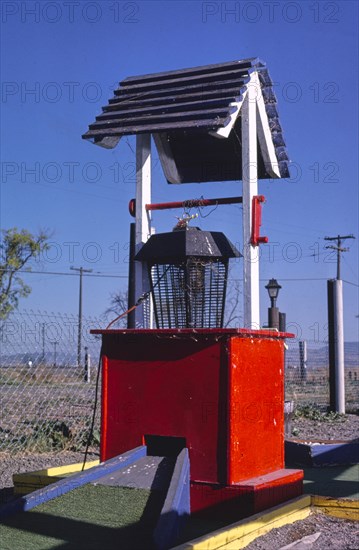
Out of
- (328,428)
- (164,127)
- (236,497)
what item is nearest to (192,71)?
(164,127)

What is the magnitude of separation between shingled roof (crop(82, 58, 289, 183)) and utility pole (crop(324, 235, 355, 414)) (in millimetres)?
6755

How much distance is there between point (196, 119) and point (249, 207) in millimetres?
917

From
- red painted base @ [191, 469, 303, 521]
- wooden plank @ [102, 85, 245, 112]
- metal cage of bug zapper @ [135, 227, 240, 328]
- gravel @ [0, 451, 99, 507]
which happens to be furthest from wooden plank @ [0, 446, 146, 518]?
wooden plank @ [102, 85, 245, 112]

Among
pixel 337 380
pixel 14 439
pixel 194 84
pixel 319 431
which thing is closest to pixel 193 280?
pixel 194 84

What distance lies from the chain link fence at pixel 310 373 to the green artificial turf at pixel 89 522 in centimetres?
1061

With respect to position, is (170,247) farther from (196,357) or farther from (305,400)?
(305,400)

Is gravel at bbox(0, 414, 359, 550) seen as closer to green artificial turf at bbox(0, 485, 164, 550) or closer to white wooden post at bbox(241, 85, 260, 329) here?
green artificial turf at bbox(0, 485, 164, 550)

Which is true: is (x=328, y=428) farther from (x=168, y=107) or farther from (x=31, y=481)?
(x=168, y=107)

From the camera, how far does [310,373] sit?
1806 centimetres

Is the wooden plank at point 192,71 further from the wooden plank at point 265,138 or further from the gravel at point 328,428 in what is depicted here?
the gravel at point 328,428

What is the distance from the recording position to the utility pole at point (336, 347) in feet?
45.0

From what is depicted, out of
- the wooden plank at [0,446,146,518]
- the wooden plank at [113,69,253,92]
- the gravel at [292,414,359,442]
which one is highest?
the wooden plank at [113,69,253,92]

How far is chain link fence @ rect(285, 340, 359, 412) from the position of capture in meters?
16.4

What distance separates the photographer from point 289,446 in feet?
29.0
